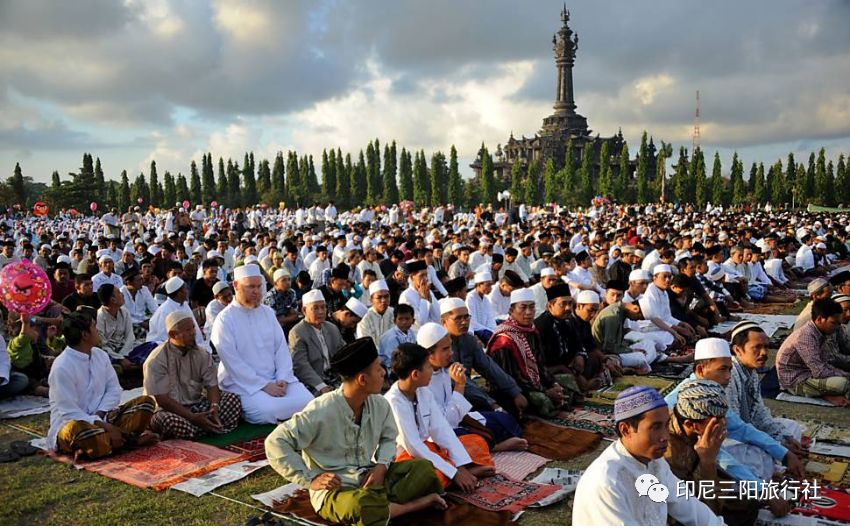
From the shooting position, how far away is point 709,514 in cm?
284

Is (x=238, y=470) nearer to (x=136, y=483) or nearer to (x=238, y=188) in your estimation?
(x=136, y=483)

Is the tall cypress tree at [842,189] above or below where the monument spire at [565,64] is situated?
below

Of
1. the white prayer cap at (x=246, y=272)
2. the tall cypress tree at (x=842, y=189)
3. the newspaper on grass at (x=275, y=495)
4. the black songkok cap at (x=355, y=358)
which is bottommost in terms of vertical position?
the newspaper on grass at (x=275, y=495)

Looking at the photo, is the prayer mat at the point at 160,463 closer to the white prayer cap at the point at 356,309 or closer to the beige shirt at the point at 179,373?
the beige shirt at the point at 179,373

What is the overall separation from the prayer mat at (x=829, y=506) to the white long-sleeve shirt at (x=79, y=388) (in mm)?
4507

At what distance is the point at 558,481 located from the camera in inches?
165

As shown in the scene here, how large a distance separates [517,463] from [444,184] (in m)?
47.9

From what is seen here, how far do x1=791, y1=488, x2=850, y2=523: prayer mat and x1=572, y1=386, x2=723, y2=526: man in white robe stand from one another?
163cm

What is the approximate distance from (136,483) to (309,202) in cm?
4734

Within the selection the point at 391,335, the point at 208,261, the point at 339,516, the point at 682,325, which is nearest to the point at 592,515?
the point at 339,516

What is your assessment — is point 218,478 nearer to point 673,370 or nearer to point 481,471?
point 481,471

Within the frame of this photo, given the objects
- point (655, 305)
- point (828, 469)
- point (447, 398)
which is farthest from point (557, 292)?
point (828, 469)

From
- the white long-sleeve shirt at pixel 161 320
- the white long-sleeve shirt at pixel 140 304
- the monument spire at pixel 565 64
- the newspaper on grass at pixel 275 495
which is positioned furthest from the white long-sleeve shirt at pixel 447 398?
the monument spire at pixel 565 64

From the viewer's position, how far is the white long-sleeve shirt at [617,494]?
7.89 feet
